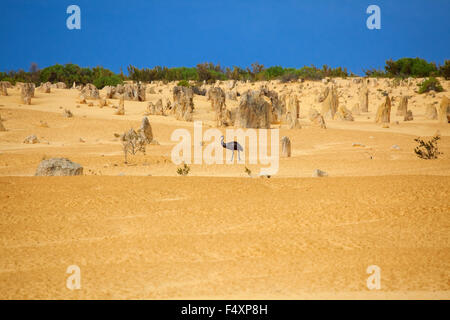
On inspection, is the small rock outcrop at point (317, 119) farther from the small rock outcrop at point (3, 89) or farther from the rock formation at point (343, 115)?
the small rock outcrop at point (3, 89)

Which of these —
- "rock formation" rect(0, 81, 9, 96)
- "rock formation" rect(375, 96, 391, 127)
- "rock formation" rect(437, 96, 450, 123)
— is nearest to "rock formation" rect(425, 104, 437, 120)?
"rock formation" rect(437, 96, 450, 123)

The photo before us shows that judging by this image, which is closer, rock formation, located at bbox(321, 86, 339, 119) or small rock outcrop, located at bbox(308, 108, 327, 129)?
small rock outcrop, located at bbox(308, 108, 327, 129)

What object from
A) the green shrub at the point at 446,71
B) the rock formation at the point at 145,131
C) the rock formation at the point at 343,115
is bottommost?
the rock formation at the point at 145,131

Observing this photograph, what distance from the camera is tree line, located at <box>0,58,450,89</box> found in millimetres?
52787

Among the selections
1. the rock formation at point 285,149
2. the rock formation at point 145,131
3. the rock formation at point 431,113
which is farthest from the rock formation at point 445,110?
the rock formation at point 145,131

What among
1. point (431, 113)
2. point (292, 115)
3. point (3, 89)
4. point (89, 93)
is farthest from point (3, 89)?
point (431, 113)

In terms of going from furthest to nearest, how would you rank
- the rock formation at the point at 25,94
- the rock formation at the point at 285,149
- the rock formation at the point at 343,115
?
the rock formation at the point at 343,115, the rock formation at the point at 25,94, the rock formation at the point at 285,149

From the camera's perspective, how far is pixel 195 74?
67.1 m

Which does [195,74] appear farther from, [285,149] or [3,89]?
[285,149]

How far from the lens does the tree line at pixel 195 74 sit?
52.8m

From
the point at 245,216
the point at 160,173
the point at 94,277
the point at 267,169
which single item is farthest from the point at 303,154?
the point at 94,277

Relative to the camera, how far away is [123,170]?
15.5m

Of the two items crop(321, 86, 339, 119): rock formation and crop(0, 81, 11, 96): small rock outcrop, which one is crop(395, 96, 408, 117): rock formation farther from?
crop(0, 81, 11, 96): small rock outcrop

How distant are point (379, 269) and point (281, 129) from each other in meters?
21.9
